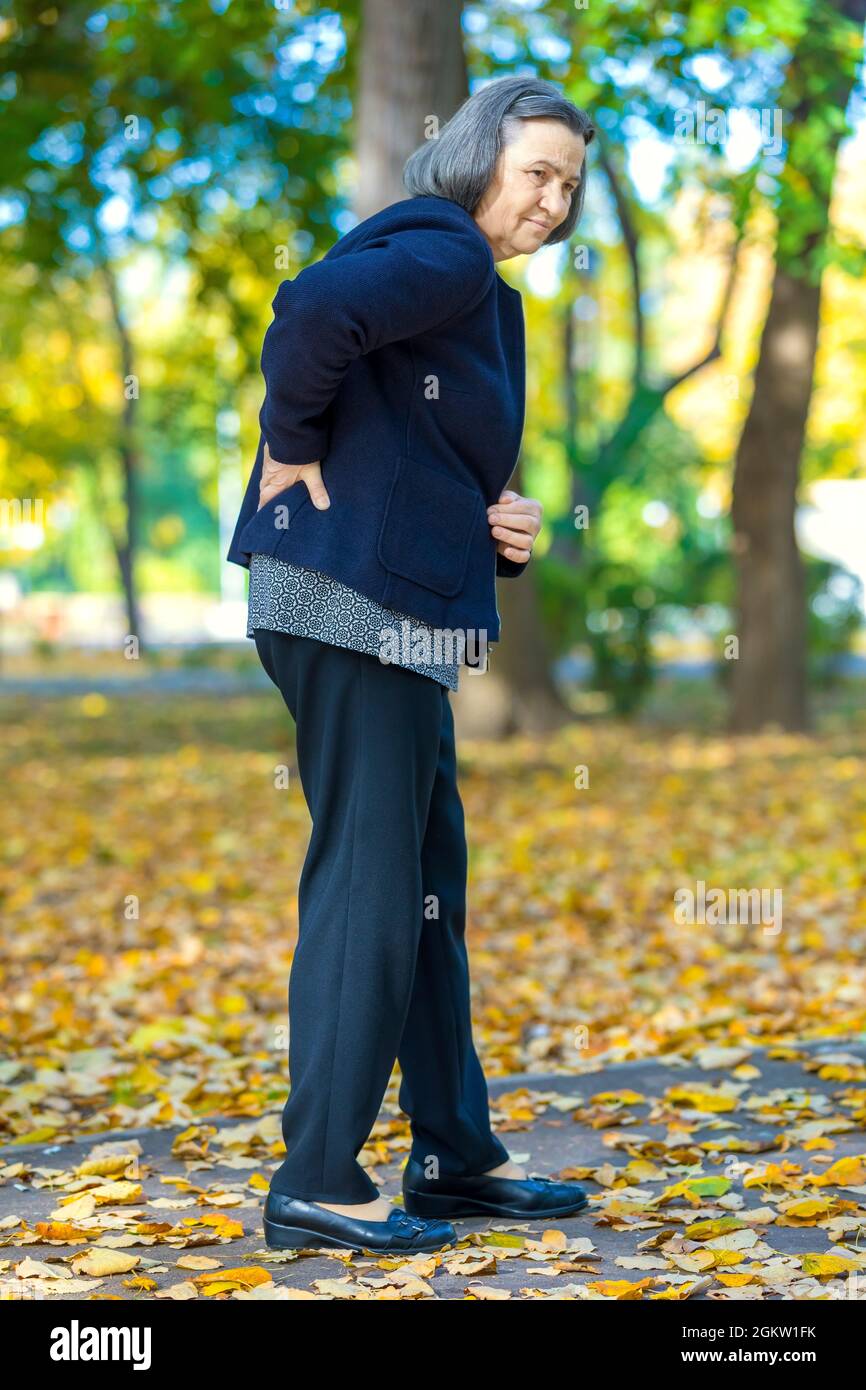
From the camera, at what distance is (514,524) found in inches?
124

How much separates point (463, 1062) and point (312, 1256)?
475 millimetres

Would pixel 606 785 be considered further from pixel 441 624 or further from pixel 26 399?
pixel 26 399

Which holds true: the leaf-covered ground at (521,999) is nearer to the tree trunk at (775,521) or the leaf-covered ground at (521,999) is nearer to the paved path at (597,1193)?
the paved path at (597,1193)

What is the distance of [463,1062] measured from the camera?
333cm

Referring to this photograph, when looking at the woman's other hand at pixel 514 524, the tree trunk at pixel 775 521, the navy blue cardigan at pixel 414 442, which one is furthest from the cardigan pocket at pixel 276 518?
the tree trunk at pixel 775 521

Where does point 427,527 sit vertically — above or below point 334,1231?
above

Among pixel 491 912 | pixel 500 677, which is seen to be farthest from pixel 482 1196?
pixel 500 677

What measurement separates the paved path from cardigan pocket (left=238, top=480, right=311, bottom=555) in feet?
4.13

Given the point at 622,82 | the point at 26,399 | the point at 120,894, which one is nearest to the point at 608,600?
the point at 622,82

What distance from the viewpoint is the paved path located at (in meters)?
2.92

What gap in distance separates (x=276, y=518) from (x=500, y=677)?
10011 mm

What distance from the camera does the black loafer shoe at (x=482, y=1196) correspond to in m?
3.35

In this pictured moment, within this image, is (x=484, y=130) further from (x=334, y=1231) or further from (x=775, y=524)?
(x=775, y=524)

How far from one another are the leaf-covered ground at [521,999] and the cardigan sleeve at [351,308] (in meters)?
1.47
